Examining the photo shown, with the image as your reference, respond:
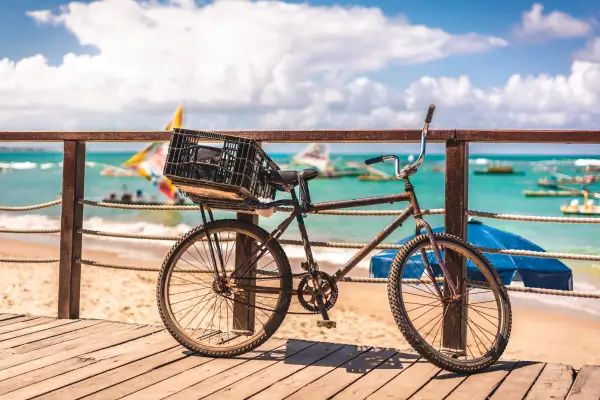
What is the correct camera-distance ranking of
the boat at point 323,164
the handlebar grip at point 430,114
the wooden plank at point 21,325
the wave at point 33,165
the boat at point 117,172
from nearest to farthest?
the handlebar grip at point 430,114, the wooden plank at point 21,325, the boat at point 323,164, the boat at point 117,172, the wave at point 33,165

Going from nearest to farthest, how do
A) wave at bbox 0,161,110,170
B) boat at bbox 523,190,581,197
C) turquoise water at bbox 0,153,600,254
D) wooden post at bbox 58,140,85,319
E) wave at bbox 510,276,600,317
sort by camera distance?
1. wooden post at bbox 58,140,85,319
2. wave at bbox 510,276,600,317
3. turquoise water at bbox 0,153,600,254
4. boat at bbox 523,190,581,197
5. wave at bbox 0,161,110,170

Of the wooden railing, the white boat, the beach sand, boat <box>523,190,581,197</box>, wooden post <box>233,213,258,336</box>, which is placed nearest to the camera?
the wooden railing

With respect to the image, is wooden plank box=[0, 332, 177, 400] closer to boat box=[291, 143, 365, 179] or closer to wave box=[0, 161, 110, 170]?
boat box=[291, 143, 365, 179]

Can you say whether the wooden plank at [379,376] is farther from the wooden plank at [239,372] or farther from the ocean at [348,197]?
the ocean at [348,197]

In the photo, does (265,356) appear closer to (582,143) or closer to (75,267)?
(75,267)

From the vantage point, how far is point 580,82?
87.8 m

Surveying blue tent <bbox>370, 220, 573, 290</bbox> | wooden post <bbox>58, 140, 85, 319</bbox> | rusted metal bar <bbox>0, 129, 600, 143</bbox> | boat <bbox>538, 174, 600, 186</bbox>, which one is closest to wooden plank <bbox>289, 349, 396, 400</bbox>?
rusted metal bar <bbox>0, 129, 600, 143</bbox>

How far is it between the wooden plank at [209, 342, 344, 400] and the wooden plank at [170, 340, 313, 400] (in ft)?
0.09

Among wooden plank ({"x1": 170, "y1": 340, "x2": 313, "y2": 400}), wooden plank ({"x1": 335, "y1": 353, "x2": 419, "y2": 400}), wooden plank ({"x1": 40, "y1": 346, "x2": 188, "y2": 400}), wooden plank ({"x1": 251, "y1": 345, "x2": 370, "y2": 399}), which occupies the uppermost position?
wooden plank ({"x1": 335, "y1": 353, "x2": 419, "y2": 400})

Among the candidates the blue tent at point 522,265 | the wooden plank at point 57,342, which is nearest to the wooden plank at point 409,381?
the wooden plank at point 57,342

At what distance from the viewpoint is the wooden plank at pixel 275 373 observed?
8.36 ft

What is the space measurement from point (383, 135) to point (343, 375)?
114cm

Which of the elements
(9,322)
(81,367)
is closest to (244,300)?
(81,367)

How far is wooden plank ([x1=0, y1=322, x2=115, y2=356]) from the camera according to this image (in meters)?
3.09
